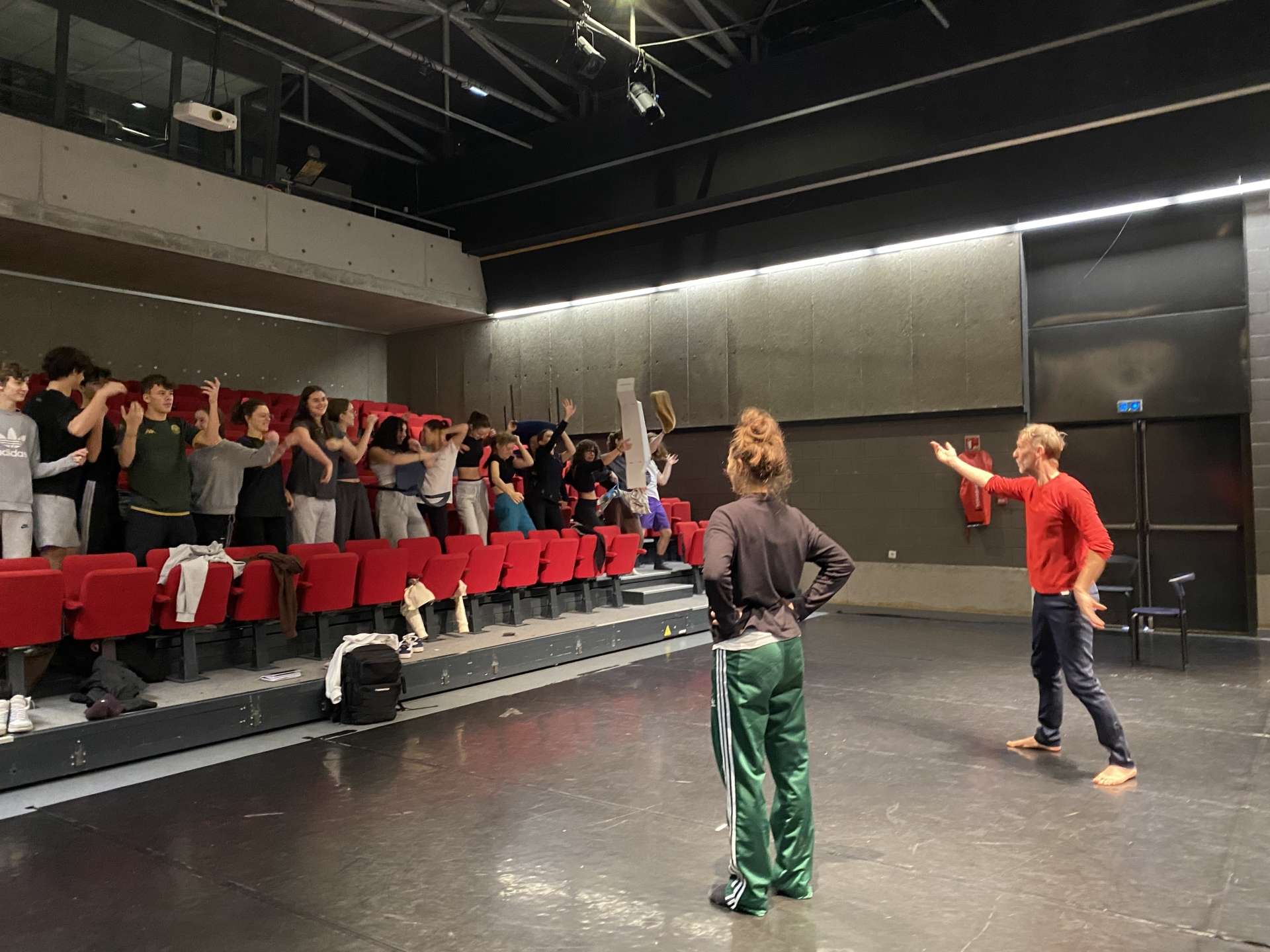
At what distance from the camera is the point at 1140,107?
26.3 feet

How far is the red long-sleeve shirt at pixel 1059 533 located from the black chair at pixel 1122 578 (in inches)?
187

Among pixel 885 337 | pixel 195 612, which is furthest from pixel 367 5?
pixel 195 612

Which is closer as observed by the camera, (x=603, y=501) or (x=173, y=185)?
(x=603, y=501)

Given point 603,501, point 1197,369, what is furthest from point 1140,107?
point 603,501

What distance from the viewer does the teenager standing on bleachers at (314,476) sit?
595 centimetres

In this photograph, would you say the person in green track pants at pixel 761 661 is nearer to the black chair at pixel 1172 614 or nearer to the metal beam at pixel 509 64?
the black chair at pixel 1172 614

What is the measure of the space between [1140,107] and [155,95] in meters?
9.96

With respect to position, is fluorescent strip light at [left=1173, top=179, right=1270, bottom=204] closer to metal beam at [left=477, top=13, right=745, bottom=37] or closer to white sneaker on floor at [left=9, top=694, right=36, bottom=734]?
metal beam at [left=477, top=13, right=745, bottom=37]

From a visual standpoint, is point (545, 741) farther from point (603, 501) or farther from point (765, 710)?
point (603, 501)

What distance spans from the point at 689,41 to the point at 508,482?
5679mm

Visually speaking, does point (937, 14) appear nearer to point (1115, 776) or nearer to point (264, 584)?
point (1115, 776)

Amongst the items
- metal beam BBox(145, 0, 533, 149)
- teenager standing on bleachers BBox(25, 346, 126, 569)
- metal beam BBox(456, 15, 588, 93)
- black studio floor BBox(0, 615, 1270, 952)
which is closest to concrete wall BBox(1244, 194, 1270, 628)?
black studio floor BBox(0, 615, 1270, 952)

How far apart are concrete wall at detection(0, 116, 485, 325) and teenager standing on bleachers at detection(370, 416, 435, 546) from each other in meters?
4.58

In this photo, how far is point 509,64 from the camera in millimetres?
10438
